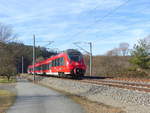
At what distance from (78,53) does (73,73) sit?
8.92 ft

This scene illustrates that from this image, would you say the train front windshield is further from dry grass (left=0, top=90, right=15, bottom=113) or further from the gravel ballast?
dry grass (left=0, top=90, right=15, bottom=113)

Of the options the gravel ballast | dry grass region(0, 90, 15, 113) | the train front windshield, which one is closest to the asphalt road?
dry grass region(0, 90, 15, 113)

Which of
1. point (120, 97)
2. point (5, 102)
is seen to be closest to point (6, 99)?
point (5, 102)

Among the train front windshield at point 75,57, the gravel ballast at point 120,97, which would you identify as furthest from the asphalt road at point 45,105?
the train front windshield at point 75,57

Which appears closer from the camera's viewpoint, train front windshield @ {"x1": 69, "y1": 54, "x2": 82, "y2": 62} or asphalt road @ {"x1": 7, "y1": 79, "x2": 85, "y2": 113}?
asphalt road @ {"x1": 7, "y1": 79, "x2": 85, "y2": 113}

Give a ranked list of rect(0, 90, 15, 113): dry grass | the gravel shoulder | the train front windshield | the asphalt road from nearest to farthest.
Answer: the asphalt road < rect(0, 90, 15, 113): dry grass < the gravel shoulder < the train front windshield

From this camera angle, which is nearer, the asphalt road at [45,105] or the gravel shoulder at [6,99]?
the asphalt road at [45,105]

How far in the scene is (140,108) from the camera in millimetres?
12758

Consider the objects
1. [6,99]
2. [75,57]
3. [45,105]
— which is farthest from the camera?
[75,57]

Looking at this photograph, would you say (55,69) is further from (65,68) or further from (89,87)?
(89,87)

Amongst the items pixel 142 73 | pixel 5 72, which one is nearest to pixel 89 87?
pixel 142 73

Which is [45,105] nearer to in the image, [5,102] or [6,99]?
[5,102]

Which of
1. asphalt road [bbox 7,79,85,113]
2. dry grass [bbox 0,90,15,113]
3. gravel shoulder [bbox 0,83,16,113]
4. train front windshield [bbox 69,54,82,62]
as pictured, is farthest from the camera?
train front windshield [bbox 69,54,82,62]

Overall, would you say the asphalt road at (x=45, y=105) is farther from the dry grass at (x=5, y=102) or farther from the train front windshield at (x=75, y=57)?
the train front windshield at (x=75, y=57)
